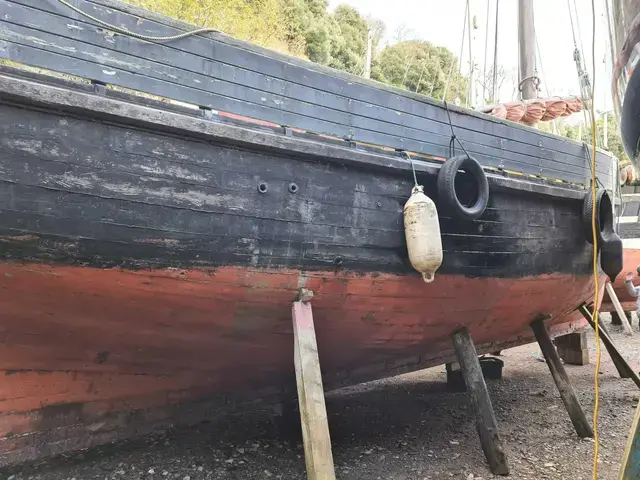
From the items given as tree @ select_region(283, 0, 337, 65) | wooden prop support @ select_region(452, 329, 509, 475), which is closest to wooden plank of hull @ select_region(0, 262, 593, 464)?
wooden prop support @ select_region(452, 329, 509, 475)

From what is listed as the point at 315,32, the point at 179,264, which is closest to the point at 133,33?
the point at 179,264

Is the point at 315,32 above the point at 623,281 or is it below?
above

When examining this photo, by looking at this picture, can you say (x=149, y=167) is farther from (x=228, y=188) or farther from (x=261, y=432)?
(x=261, y=432)

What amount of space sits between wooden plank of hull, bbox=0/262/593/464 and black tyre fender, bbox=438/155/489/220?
52 centimetres

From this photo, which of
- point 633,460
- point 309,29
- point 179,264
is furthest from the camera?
point 309,29

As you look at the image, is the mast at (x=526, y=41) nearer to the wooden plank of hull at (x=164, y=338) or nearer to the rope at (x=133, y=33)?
the wooden plank of hull at (x=164, y=338)

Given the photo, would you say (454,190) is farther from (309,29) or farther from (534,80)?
(309,29)

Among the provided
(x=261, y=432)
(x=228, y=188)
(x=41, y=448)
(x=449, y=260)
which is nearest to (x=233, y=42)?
(x=228, y=188)

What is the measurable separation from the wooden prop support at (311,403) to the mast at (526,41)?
27.2ft

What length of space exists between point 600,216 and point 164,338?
4.51 metres

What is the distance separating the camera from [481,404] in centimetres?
348

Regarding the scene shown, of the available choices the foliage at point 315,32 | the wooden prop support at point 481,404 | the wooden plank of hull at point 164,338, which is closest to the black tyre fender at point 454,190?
the wooden plank of hull at point 164,338

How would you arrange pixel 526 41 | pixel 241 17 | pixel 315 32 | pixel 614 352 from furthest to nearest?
pixel 315 32
pixel 241 17
pixel 526 41
pixel 614 352

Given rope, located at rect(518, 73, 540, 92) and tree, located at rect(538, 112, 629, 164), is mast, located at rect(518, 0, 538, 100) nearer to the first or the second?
rope, located at rect(518, 73, 540, 92)
